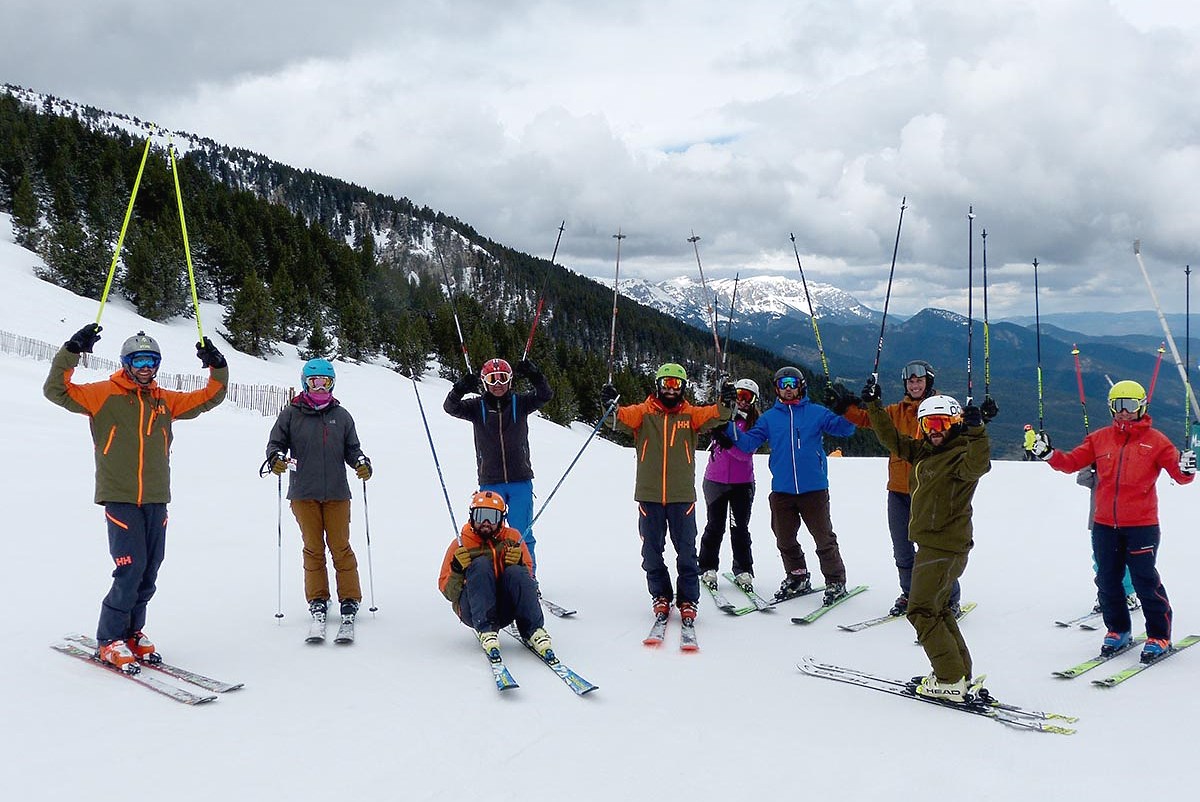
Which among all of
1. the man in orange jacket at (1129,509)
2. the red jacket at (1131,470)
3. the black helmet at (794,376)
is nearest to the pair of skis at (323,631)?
the black helmet at (794,376)

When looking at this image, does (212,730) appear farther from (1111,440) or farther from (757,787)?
(1111,440)

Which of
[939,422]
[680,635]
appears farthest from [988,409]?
[680,635]

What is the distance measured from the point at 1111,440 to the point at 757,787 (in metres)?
4.27

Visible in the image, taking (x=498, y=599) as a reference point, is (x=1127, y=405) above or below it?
above

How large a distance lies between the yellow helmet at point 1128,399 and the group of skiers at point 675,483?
2cm

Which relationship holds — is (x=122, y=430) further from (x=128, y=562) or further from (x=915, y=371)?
(x=915, y=371)

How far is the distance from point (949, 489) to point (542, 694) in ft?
9.55

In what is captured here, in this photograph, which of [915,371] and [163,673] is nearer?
[163,673]

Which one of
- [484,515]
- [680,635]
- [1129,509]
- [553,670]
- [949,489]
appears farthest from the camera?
[680,635]

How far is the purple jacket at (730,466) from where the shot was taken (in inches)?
307

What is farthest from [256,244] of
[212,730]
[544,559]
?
[212,730]

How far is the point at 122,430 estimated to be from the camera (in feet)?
16.9

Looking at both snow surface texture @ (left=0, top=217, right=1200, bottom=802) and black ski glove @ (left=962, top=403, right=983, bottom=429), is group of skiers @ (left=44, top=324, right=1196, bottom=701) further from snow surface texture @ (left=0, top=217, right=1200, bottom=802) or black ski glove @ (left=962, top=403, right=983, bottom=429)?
snow surface texture @ (left=0, top=217, right=1200, bottom=802)

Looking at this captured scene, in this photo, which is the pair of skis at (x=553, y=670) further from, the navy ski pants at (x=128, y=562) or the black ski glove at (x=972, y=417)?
the black ski glove at (x=972, y=417)
